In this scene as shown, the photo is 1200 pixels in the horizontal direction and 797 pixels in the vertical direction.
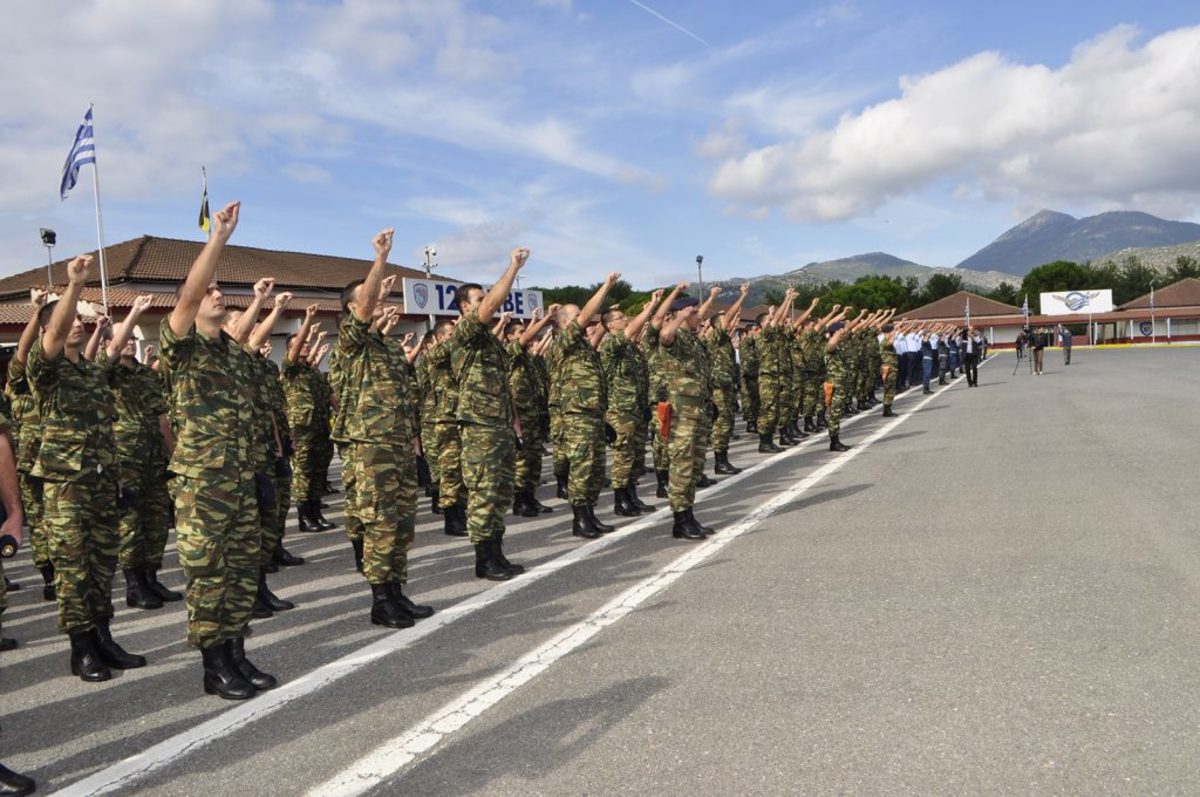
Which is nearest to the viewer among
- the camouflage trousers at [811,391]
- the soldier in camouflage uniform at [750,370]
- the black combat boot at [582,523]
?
the black combat boot at [582,523]

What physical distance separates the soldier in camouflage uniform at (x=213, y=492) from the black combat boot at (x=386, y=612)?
A: 0.93 meters

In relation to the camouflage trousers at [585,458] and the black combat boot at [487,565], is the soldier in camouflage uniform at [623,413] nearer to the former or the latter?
the camouflage trousers at [585,458]

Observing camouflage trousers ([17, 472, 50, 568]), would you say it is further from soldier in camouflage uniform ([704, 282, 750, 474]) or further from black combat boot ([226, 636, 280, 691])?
soldier in camouflage uniform ([704, 282, 750, 474])

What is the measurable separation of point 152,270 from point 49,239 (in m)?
19.6

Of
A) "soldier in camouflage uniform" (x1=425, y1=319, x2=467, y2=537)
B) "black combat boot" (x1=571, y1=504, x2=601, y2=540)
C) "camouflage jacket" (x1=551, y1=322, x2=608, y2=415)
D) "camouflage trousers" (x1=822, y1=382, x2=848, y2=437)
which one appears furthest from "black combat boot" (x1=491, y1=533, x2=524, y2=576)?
"camouflage trousers" (x1=822, y1=382, x2=848, y2=437)

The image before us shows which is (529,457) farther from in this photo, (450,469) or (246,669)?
(246,669)

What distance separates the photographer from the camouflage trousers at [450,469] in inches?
340

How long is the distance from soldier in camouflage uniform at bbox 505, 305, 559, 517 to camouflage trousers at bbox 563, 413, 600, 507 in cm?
95

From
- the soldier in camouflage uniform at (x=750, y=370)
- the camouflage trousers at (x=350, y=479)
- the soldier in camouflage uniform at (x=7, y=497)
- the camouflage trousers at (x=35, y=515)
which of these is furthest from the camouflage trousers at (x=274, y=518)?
the soldier in camouflage uniform at (x=750, y=370)

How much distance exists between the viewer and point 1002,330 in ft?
308

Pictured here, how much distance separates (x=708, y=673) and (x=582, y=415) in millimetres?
4180

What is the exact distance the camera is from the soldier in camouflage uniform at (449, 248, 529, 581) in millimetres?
6301

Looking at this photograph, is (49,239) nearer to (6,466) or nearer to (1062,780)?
(6,466)

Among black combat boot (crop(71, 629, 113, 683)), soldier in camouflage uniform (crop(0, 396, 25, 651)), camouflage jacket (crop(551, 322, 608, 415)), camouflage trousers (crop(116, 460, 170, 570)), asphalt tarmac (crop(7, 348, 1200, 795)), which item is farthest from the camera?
camouflage jacket (crop(551, 322, 608, 415))
